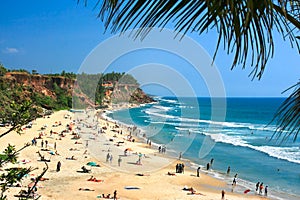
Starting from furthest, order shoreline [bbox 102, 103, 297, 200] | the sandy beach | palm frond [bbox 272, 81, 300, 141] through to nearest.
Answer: shoreline [bbox 102, 103, 297, 200] < the sandy beach < palm frond [bbox 272, 81, 300, 141]

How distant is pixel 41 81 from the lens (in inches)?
3012

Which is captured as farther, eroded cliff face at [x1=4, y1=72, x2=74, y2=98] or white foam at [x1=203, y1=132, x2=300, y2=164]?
eroded cliff face at [x1=4, y1=72, x2=74, y2=98]

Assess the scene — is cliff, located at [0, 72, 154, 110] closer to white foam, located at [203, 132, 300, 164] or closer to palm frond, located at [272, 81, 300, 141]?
white foam, located at [203, 132, 300, 164]

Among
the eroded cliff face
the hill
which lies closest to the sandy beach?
the hill

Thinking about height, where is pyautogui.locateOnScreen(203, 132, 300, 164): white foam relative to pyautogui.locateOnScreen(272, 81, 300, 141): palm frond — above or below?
below

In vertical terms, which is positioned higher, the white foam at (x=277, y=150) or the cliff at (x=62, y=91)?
the cliff at (x=62, y=91)

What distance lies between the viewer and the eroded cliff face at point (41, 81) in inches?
2648

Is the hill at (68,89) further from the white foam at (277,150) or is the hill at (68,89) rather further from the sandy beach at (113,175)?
the white foam at (277,150)

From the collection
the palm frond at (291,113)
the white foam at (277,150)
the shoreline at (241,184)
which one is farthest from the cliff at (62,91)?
the palm frond at (291,113)

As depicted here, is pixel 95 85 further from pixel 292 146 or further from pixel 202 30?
pixel 202 30

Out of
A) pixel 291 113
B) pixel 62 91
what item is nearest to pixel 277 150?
pixel 291 113

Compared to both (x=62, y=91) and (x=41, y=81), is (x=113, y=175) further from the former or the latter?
(x=62, y=91)

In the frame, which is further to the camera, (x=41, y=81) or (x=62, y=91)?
(x=62, y=91)

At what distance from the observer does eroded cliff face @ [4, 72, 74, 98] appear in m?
67.2
